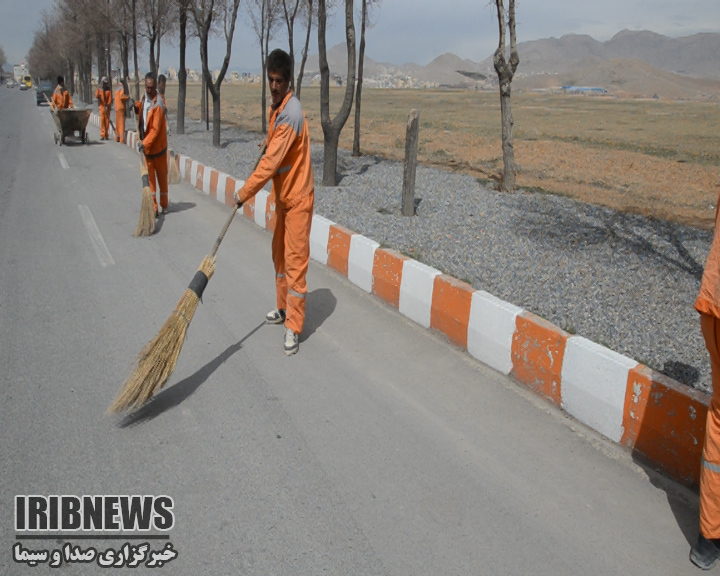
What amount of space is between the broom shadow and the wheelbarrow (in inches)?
648

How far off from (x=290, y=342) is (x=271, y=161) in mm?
1397

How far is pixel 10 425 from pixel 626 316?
15.7 feet

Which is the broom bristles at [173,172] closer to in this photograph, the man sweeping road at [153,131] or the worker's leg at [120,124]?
the man sweeping road at [153,131]

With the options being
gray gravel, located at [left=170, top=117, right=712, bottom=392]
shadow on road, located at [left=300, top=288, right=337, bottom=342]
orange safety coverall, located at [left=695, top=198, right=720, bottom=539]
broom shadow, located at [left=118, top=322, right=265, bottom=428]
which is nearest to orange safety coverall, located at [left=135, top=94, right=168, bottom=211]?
gray gravel, located at [left=170, top=117, right=712, bottom=392]

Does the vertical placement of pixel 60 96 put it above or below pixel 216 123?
above

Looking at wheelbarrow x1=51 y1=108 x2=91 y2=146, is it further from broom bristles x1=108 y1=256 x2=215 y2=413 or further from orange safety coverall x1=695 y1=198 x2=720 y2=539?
orange safety coverall x1=695 y1=198 x2=720 y2=539

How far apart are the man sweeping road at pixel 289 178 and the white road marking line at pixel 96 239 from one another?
10.5 ft

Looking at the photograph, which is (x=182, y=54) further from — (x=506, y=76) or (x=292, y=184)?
(x=292, y=184)

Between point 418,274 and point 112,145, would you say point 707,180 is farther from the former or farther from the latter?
point 112,145

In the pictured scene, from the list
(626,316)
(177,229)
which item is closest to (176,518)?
(626,316)

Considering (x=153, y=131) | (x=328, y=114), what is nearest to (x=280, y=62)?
(x=153, y=131)

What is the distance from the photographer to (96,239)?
8695mm

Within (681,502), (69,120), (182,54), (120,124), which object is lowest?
(681,502)

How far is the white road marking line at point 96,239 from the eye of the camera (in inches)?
305
